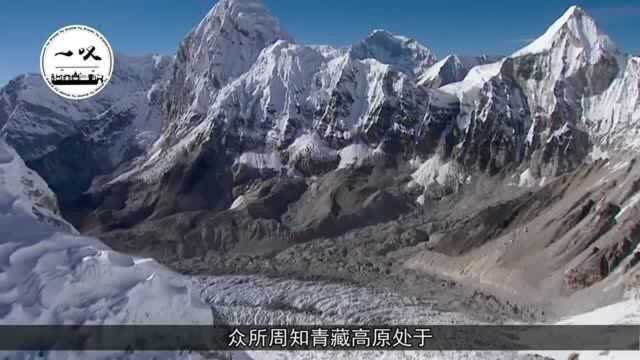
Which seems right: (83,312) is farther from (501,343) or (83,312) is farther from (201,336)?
(501,343)

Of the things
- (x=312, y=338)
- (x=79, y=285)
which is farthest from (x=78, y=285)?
(x=312, y=338)

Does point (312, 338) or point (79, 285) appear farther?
point (312, 338)

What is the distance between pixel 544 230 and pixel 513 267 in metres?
15.3

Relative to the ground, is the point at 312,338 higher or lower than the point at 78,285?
lower

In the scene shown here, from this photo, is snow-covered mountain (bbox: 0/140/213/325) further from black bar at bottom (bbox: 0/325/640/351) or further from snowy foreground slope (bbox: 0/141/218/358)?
black bar at bottom (bbox: 0/325/640/351)

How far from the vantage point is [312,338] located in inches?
3494

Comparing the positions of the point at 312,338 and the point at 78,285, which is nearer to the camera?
the point at 78,285

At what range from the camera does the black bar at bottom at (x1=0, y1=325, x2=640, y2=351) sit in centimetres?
4622

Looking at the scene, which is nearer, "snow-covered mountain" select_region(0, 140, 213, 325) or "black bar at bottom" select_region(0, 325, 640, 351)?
"black bar at bottom" select_region(0, 325, 640, 351)

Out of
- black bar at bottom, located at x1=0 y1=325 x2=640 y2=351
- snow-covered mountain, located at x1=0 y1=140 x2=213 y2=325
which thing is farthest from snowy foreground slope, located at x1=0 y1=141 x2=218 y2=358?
black bar at bottom, located at x1=0 y1=325 x2=640 y2=351

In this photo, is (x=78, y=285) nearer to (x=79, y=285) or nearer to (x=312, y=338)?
(x=79, y=285)

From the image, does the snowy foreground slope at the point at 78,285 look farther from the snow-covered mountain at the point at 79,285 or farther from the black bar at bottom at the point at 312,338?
the black bar at bottom at the point at 312,338

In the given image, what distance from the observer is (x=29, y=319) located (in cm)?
4653

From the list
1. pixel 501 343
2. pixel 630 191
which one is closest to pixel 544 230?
pixel 630 191
